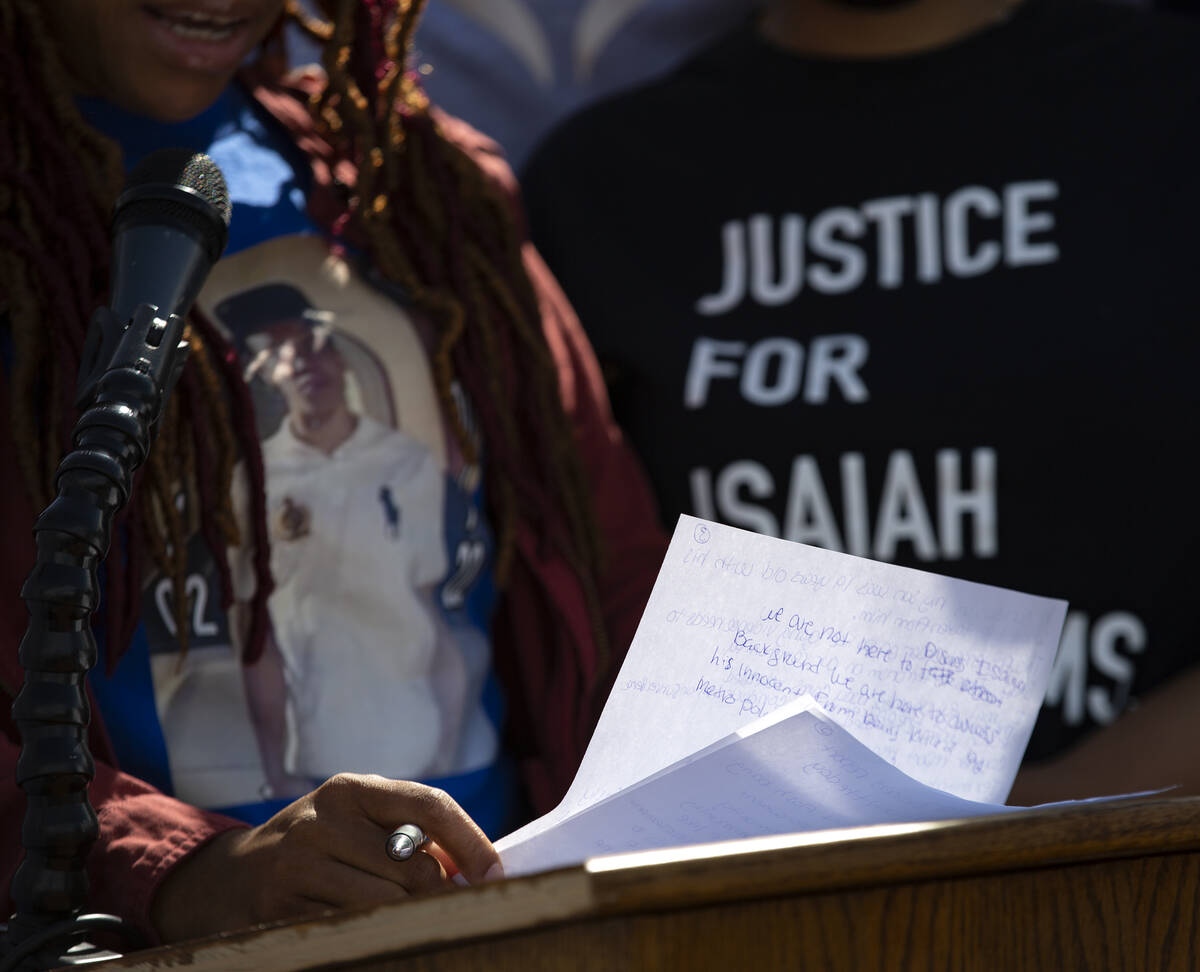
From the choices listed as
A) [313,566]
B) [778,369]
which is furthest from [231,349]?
[778,369]

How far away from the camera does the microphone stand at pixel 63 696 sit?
0.62 m

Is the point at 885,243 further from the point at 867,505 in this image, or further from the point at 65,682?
the point at 65,682

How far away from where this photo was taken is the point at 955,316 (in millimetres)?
1513

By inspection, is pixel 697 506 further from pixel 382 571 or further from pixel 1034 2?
pixel 1034 2

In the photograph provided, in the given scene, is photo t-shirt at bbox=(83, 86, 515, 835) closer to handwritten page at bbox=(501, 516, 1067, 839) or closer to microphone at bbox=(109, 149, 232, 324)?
microphone at bbox=(109, 149, 232, 324)

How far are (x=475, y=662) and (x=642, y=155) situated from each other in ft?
2.86

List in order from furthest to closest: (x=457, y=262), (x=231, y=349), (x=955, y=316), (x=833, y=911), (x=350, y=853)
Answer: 1. (x=955, y=316)
2. (x=457, y=262)
3. (x=231, y=349)
4. (x=350, y=853)
5. (x=833, y=911)

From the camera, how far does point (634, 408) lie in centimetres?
163

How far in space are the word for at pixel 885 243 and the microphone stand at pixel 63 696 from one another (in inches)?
41.4

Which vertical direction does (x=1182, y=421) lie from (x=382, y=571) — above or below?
above

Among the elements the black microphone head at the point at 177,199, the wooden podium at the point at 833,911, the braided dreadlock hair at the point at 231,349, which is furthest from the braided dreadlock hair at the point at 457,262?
the wooden podium at the point at 833,911

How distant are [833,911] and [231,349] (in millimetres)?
632

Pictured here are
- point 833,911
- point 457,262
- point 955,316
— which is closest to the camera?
point 833,911

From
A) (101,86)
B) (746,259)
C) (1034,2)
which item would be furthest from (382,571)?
(1034,2)
